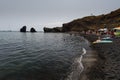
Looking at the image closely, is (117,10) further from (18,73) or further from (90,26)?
(18,73)

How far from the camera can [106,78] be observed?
37.4ft

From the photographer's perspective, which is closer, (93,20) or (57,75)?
(57,75)

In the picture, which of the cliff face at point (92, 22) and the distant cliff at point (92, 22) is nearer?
the distant cliff at point (92, 22)

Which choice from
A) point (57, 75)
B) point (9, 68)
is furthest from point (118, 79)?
point (9, 68)

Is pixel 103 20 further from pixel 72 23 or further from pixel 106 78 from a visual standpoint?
pixel 106 78

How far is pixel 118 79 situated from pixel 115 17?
12808 cm

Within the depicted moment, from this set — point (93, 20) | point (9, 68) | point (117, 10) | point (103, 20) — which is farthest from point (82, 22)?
point (9, 68)

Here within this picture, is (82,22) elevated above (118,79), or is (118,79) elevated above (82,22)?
(82,22)

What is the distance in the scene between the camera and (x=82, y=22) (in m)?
156

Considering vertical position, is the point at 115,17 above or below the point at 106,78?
above

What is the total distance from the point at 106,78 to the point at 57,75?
4.85 metres

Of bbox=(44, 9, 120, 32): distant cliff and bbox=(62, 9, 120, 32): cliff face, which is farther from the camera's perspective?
bbox=(62, 9, 120, 32): cliff face

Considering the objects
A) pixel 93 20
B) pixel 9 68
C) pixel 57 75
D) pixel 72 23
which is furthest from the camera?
pixel 72 23

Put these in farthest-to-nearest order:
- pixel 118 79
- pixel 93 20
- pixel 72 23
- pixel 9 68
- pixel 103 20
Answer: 1. pixel 72 23
2. pixel 93 20
3. pixel 103 20
4. pixel 9 68
5. pixel 118 79
